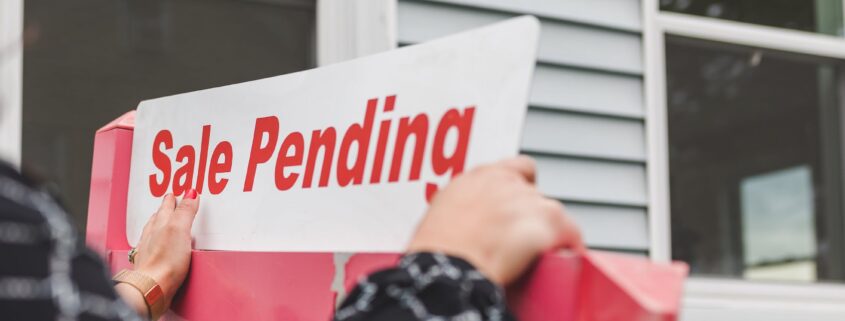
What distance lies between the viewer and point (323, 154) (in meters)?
0.87

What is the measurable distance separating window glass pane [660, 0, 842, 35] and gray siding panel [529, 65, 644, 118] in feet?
1.77

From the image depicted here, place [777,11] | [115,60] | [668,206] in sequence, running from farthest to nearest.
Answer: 1. [115,60]
2. [777,11]
3. [668,206]

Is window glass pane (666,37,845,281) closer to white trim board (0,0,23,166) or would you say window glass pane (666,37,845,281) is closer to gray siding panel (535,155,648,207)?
gray siding panel (535,155,648,207)

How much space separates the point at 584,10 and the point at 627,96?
228 millimetres

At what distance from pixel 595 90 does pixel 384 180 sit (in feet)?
5.54

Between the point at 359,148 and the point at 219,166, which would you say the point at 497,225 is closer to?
the point at 359,148

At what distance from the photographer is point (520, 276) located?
0.68 metres

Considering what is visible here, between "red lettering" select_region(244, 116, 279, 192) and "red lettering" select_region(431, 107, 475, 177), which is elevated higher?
"red lettering" select_region(431, 107, 475, 177)

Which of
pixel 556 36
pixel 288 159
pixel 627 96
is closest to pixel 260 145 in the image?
pixel 288 159

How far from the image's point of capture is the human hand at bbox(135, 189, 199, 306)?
98 centimetres

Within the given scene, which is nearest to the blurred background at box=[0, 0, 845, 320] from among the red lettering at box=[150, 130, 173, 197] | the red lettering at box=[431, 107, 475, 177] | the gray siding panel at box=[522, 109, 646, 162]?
the gray siding panel at box=[522, 109, 646, 162]

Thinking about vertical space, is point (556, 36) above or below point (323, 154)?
below

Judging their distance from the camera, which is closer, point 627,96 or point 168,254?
point 168,254

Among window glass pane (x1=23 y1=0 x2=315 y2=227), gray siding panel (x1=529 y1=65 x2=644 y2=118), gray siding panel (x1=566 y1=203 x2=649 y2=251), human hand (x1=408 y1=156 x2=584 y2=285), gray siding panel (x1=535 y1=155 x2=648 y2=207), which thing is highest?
human hand (x1=408 y1=156 x2=584 y2=285)
